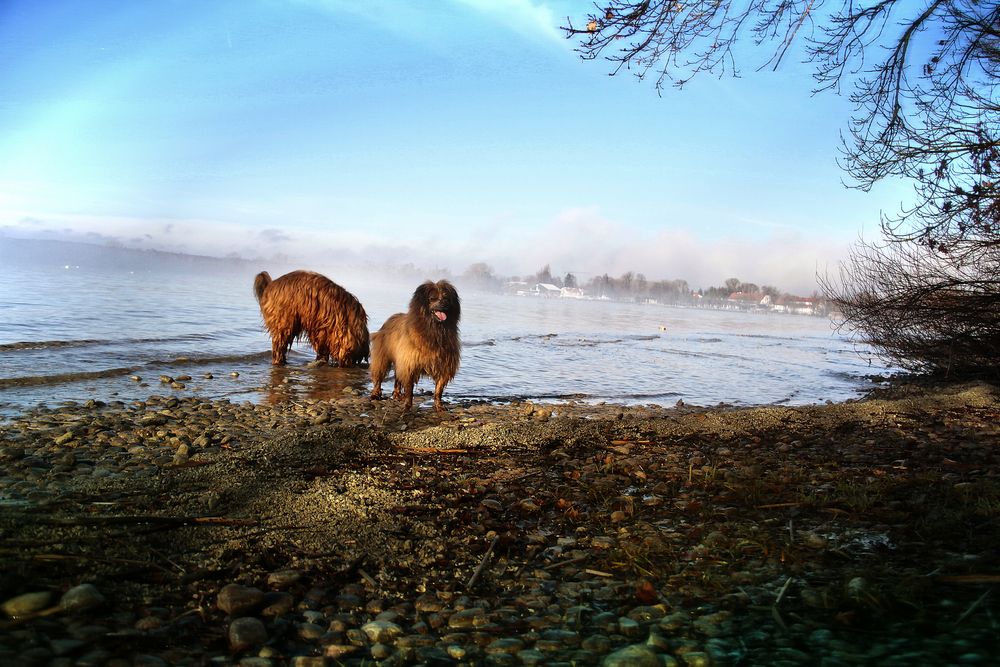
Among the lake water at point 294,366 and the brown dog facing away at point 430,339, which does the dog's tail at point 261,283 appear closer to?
the lake water at point 294,366

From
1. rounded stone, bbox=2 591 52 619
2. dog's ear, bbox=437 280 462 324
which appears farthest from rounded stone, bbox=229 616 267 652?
dog's ear, bbox=437 280 462 324

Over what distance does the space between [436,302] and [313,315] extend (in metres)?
4.28

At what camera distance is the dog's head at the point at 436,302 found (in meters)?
8.00

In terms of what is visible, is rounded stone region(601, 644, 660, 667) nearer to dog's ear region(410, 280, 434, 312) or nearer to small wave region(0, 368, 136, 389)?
dog's ear region(410, 280, 434, 312)

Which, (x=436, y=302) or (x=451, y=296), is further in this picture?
(x=451, y=296)

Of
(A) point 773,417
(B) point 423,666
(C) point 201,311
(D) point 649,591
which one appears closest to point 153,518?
(B) point 423,666

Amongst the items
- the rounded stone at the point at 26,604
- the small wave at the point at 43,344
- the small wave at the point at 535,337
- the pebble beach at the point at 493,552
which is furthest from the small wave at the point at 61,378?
the small wave at the point at 535,337

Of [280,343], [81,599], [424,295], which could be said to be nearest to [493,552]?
[81,599]

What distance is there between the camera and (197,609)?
2.12 metres

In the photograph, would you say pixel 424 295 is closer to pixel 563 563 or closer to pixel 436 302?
pixel 436 302

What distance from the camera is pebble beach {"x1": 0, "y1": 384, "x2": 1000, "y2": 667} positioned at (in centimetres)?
193

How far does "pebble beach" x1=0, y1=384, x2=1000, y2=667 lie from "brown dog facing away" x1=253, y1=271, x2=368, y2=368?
6380mm

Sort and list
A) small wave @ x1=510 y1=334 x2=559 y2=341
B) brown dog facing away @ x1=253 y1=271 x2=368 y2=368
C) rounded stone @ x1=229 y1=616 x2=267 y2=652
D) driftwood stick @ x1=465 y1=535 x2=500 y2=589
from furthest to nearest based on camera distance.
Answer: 1. small wave @ x1=510 y1=334 x2=559 y2=341
2. brown dog facing away @ x1=253 y1=271 x2=368 y2=368
3. driftwood stick @ x1=465 y1=535 x2=500 y2=589
4. rounded stone @ x1=229 y1=616 x2=267 y2=652

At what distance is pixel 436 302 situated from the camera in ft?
26.2
